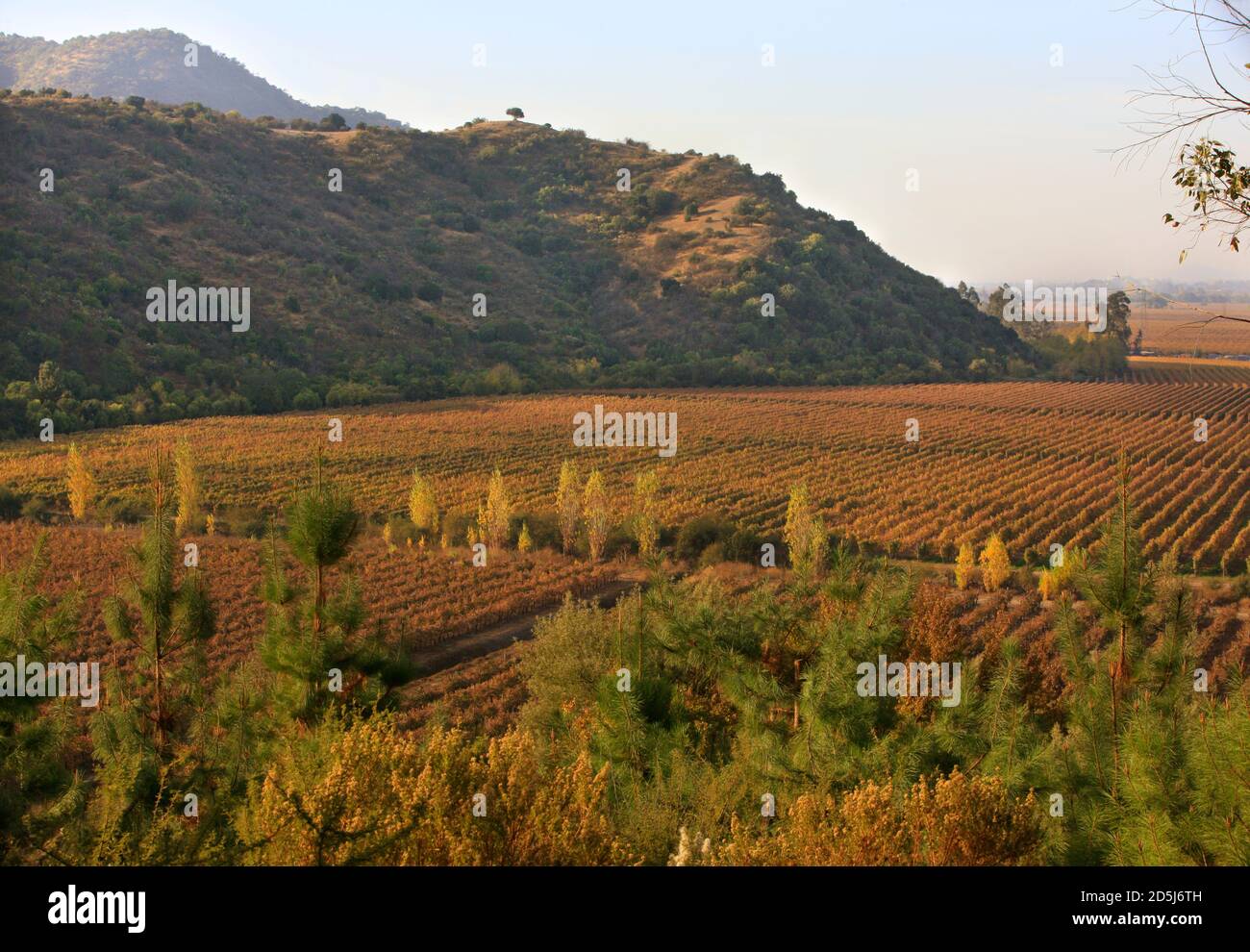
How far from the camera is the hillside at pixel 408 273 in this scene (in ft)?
218

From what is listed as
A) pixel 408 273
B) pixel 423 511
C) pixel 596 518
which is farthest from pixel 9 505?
pixel 408 273

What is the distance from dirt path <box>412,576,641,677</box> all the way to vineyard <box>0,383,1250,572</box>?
5207 mm

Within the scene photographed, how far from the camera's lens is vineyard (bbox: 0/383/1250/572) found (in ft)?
121

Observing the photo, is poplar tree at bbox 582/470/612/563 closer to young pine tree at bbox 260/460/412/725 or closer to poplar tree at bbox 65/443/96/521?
poplar tree at bbox 65/443/96/521

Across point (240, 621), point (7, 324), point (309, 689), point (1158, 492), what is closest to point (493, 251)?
point (7, 324)

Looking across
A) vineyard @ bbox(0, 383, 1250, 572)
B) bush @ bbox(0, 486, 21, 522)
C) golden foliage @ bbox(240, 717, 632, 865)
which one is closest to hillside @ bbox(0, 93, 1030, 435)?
vineyard @ bbox(0, 383, 1250, 572)

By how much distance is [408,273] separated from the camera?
97000 millimetres

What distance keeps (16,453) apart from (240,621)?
1151 inches

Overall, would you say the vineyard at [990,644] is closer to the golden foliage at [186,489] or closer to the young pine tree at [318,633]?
the young pine tree at [318,633]

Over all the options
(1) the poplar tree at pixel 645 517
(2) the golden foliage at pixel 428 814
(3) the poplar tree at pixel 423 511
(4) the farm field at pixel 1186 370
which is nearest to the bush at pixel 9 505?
(3) the poplar tree at pixel 423 511

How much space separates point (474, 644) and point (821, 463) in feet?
94.6

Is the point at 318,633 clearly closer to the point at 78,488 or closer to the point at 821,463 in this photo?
the point at 78,488

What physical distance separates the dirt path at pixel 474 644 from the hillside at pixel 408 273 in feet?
127

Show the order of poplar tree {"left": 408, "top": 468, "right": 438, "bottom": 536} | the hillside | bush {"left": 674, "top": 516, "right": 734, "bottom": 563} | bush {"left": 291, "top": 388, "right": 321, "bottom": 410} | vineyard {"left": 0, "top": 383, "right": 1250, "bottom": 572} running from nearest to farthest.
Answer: bush {"left": 674, "top": 516, "right": 734, "bottom": 563}
poplar tree {"left": 408, "top": 468, "right": 438, "bottom": 536}
vineyard {"left": 0, "top": 383, "right": 1250, "bottom": 572}
the hillside
bush {"left": 291, "top": 388, "right": 321, "bottom": 410}
